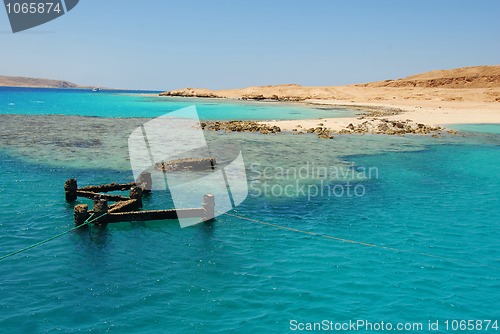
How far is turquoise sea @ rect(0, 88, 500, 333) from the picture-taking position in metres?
10.1

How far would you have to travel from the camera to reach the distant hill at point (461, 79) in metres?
111

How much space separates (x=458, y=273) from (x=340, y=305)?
4309mm

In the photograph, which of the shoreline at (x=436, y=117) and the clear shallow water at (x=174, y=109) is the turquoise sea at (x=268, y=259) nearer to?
the shoreline at (x=436, y=117)

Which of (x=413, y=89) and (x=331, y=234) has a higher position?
(x=413, y=89)

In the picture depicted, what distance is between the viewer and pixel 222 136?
43.2m

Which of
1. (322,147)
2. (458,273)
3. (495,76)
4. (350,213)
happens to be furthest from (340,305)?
(495,76)

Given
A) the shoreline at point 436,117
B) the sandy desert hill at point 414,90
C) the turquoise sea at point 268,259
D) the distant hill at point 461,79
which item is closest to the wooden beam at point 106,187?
the turquoise sea at point 268,259

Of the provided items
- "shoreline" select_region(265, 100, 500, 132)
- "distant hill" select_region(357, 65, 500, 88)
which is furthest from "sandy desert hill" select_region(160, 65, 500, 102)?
"shoreline" select_region(265, 100, 500, 132)

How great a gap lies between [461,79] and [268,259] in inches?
4871

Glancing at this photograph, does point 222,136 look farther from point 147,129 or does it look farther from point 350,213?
point 350,213

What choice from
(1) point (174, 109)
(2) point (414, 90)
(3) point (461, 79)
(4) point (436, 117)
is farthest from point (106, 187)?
(3) point (461, 79)

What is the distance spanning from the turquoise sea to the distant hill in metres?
100

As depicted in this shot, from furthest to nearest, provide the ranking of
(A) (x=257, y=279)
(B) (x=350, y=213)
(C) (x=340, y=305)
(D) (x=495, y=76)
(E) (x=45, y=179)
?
(D) (x=495, y=76), (E) (x=45, y=179), (B) (x=350, y=213), (A) (x=257, y=279), (C) (x=340, y=305)

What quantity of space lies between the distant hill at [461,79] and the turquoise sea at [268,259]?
100 m
